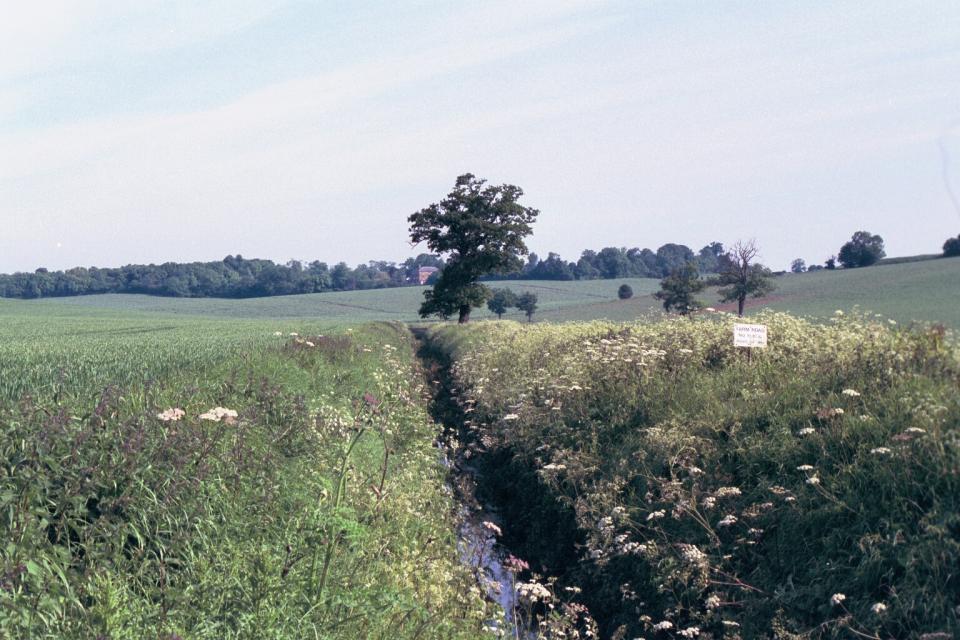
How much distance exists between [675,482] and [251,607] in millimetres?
3916

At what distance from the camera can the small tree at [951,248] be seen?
5334cm

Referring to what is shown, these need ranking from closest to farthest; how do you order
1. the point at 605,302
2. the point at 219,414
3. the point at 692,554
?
the point at 692,554 → the point at 219,414 → the point at 605,302

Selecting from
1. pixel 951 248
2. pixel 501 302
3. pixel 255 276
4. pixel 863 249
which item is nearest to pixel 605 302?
pixel 501 302

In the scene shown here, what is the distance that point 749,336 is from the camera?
364 inches

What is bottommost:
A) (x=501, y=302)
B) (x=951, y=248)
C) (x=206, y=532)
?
(x=206, y=532)

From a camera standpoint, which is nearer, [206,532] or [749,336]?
[206,532]

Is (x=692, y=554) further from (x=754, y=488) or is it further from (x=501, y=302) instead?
(x=501, y=302)

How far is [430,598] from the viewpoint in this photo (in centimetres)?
538

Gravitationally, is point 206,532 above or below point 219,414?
below

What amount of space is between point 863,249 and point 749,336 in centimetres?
6302

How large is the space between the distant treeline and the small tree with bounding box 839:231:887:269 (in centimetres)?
4434

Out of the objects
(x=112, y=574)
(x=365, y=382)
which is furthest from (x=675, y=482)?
(x=365, y=382)

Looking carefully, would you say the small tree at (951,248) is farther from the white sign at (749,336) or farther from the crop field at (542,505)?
the white sign at (749,336)

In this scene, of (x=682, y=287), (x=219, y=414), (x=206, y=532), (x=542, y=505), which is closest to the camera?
(x=206, y=532)
